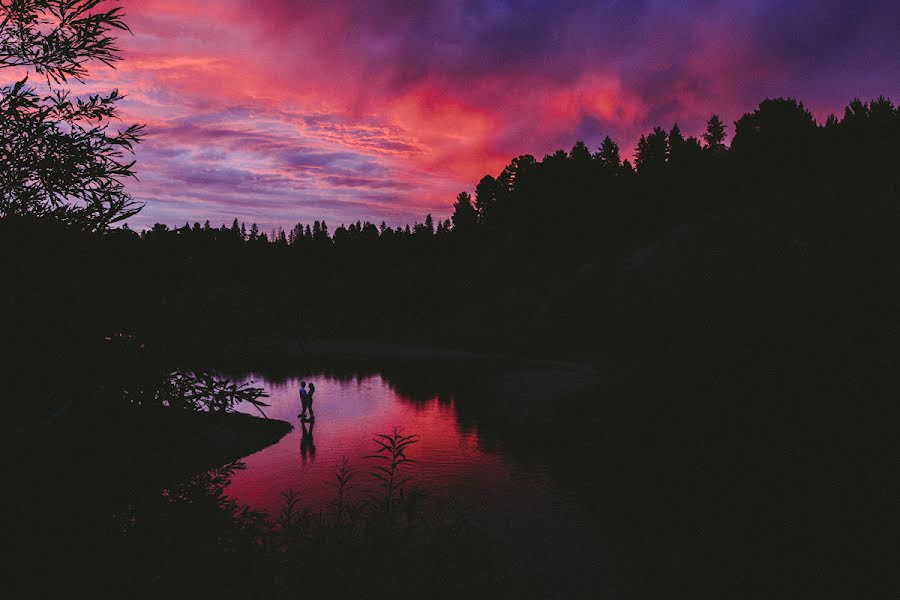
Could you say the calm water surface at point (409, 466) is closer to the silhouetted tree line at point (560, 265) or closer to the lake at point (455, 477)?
the lake at point (455, 477)

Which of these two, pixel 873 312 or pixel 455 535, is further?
pixel 873 312

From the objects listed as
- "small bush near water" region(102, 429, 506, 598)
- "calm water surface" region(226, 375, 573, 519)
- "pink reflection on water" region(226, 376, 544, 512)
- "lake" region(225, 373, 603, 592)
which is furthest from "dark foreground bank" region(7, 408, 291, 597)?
"pink reflection on water" region(226, 376, 544, 512)

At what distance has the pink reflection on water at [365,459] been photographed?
15633 mm

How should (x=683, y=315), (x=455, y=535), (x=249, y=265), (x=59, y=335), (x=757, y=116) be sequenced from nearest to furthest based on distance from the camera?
(x=59, y=335) → (x=455, y=535) → (x=683, y=315) → (x=757, y=116) → (x=249, y=265)

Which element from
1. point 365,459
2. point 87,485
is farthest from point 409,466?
point 87,485

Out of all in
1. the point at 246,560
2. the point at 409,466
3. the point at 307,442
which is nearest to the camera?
the point at 246,560

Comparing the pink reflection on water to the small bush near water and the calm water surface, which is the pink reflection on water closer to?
the calm water surface

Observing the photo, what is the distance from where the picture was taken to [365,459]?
19.4m

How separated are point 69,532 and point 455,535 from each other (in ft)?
16.6

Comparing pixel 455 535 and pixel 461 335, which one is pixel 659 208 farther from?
pixel 455 535

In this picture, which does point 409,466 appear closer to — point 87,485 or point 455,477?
point 455,477

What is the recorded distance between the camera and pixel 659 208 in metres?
78.4

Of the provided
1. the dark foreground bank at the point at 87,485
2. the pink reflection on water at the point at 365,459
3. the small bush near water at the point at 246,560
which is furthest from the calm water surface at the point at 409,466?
the small bush near water at the point at 246,560

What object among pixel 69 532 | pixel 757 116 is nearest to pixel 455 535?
pixel 69 532
